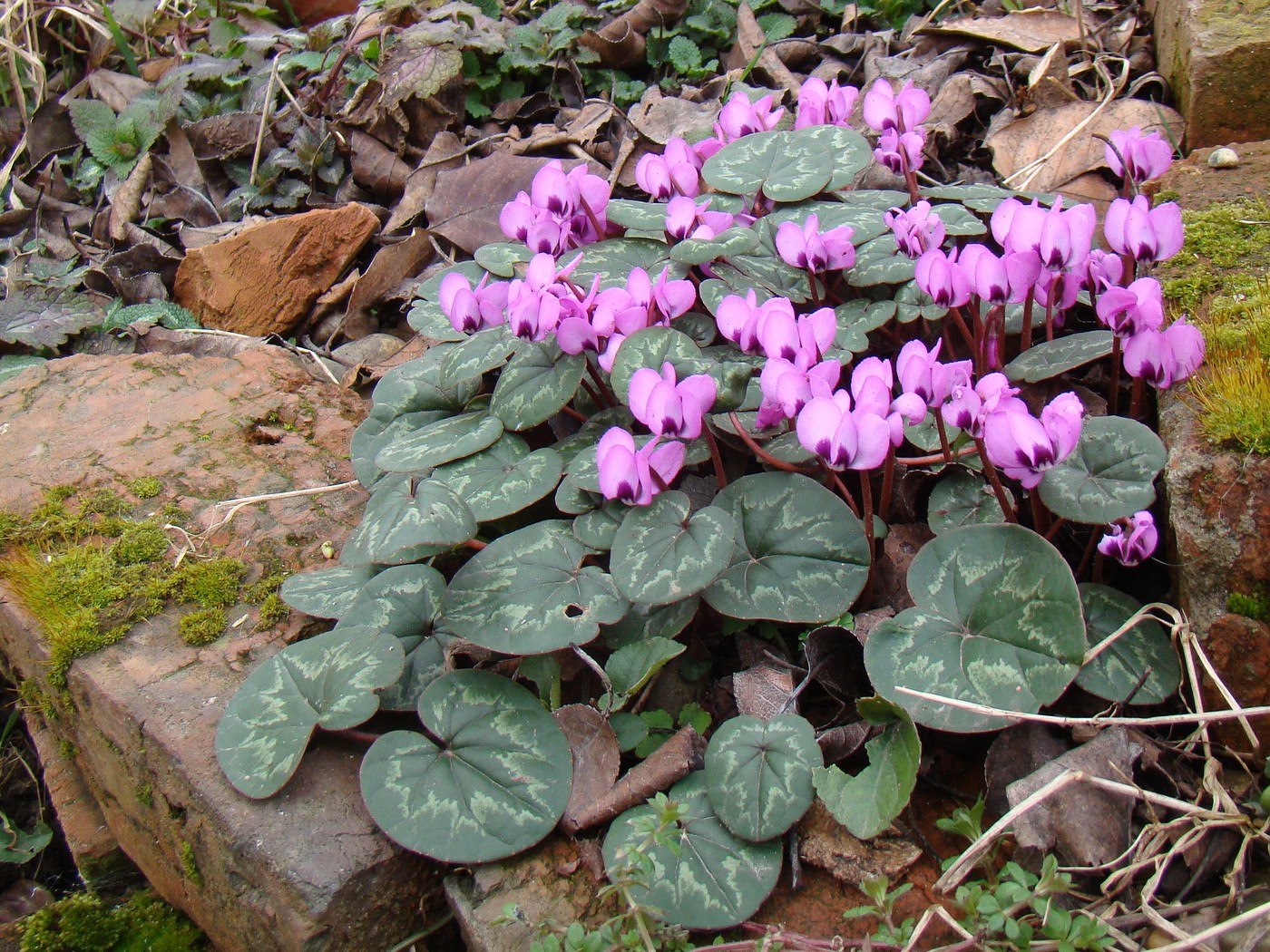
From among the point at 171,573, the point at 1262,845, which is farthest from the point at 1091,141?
the point at 171,573

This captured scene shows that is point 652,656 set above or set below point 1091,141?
below

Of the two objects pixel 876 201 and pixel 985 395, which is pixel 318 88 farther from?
pixel 985 395

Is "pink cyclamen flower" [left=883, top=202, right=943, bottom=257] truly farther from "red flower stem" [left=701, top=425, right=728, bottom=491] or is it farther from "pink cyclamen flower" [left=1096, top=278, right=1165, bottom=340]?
"red flower stem" [left=701, top=425, right=728, bottom=491]

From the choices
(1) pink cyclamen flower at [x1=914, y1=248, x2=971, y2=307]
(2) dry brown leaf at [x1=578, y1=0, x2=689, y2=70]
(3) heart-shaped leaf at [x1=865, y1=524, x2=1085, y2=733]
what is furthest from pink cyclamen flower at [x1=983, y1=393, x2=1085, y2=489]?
(2) dry brown leaf at [x1=578, y1=0, x2=689, y2=70]

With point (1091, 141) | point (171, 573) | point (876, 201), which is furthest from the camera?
point (1091, 141)

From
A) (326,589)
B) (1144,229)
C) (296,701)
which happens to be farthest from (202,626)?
(1144,229)

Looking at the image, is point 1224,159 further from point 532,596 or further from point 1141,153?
point 532,596

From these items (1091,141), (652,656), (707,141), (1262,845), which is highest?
(707,141)
